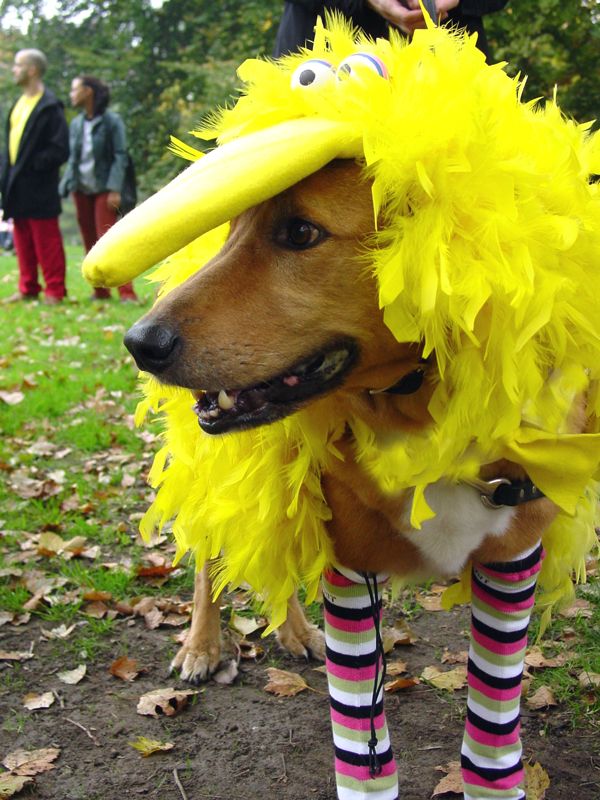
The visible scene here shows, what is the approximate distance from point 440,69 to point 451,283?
0.45 m

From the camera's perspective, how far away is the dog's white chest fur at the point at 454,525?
197cm

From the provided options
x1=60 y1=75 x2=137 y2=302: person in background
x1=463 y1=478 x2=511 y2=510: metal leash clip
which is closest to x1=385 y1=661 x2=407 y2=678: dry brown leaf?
x1=463 y1=478 x2=511 y2=510: metal leash clip

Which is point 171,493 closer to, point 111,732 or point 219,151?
point 111,732

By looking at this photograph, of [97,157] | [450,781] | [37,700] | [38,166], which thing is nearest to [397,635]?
[450,781]

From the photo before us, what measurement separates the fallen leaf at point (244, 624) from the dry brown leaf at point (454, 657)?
2.50ft

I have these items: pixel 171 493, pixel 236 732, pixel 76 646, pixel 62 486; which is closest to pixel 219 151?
pixel 171 493

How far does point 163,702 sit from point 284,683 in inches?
17.1

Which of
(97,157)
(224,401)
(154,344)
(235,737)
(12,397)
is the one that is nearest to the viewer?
(154,344)

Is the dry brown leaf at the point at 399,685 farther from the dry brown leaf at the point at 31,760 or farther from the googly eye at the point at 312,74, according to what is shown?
the googly eye at the point at 312,74

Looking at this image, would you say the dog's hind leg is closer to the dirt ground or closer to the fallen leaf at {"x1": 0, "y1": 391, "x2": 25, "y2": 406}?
the dirt ground

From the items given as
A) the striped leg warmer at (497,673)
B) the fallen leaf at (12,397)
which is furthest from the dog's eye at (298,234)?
the fallen leaf at (12,397)

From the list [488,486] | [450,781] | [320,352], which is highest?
[320,352]

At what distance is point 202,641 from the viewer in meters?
3.19

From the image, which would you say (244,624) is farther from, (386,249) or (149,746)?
(386,249)
